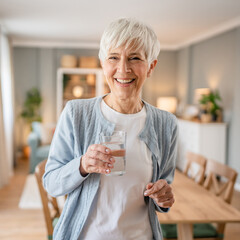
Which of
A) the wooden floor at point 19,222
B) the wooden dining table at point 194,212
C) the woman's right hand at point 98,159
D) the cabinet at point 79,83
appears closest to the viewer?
the woman's right hand at point 98,159

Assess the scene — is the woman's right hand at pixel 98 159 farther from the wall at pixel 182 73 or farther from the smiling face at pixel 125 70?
the wall at pixel 182 73

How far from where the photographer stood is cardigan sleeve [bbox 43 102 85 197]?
41.1 inches

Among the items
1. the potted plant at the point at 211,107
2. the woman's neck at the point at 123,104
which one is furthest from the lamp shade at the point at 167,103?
the woman's neck at the point at 123,104

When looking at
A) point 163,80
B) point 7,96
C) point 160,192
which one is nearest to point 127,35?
point 160,192

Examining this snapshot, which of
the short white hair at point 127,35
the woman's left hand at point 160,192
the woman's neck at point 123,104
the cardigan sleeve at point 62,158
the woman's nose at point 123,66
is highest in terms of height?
the short white hair at point 127,35

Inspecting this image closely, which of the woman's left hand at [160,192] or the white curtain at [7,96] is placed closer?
the woman's left hand at [160,192]

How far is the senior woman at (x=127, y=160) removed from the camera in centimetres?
104

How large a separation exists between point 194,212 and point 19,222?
2.50 metres

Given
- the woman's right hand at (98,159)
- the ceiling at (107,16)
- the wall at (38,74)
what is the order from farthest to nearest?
the wall at (38,74), the ceiling at (107,16), the woman's right hand at (98,159)

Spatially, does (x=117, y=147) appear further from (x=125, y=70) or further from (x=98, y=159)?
(x=125, y=70)

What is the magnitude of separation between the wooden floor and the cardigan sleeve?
2.60 meters

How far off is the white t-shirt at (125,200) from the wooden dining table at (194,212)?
821 millimetres

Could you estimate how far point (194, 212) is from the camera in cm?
203

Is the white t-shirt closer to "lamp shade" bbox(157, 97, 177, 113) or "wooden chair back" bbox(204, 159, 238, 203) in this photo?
"wooden chair back" bbox(204, 159, 238, 203)
